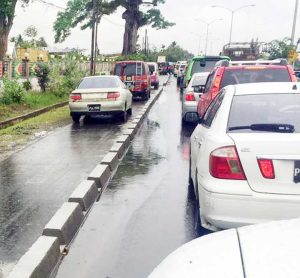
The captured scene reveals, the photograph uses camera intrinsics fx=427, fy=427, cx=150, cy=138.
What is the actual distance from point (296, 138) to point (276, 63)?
6162mm

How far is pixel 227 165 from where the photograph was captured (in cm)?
376

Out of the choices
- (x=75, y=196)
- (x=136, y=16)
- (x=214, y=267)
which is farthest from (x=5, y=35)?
(x=214, y=267)

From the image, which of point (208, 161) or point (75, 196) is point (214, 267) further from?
point (75, 196)

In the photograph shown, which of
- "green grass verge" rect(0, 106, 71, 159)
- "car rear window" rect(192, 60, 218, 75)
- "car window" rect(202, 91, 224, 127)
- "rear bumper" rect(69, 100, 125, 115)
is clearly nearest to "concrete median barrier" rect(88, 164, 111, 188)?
"car window" rect(202, 91, 224, 127)

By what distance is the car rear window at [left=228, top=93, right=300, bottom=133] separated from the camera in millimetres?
4078

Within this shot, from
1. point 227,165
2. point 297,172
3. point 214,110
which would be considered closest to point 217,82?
point 214,110

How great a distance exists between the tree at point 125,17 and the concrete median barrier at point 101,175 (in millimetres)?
35532

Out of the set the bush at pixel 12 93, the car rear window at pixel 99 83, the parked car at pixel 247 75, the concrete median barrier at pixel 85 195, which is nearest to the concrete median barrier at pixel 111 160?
the concrete median barrier at pixel 85 195

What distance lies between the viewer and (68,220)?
15.3ft

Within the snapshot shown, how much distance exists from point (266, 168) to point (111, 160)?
4308 mm

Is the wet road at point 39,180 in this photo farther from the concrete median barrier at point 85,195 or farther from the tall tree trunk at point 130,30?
the tall tree trunk at point 130,30

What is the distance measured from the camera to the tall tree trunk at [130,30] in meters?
47.2

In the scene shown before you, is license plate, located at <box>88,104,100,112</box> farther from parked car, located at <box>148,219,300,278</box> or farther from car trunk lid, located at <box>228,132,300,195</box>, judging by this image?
parked car, located at <box>148,219,300,278</box>

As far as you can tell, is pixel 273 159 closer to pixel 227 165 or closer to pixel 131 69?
pixel 227 165
